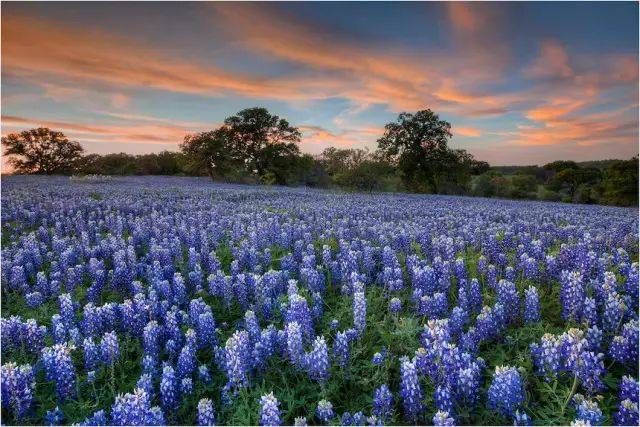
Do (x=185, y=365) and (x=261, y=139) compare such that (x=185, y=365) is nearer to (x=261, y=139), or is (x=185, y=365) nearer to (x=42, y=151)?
(x=261, y=139)

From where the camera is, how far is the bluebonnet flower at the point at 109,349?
3312mm

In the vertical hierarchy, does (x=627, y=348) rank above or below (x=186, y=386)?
above

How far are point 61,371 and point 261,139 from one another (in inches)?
1919

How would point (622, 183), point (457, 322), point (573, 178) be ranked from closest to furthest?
point (457, 322) → point (622, 183) → point (573, 178)

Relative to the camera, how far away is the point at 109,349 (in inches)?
131

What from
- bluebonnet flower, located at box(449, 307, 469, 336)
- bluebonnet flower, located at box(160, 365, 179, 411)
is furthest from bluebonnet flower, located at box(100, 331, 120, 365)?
bluebonnet flower, located at box(449, 307, 469, 336)

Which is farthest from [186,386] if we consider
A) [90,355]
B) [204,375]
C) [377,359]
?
[377,359]

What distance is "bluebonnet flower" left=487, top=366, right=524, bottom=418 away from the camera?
2.57m

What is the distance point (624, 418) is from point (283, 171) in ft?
151

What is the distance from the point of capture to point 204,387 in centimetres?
312

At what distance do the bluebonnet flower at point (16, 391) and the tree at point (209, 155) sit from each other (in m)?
39.8

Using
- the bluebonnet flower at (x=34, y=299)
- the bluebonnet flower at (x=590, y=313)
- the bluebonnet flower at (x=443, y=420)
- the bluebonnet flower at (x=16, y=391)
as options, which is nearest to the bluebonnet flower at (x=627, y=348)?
the bluebonnet flower at (x=590, y=313)

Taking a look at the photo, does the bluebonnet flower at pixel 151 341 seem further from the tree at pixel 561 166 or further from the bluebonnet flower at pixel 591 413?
the tree at pixel 561 166

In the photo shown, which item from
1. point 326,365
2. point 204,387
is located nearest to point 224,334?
point 204,387
